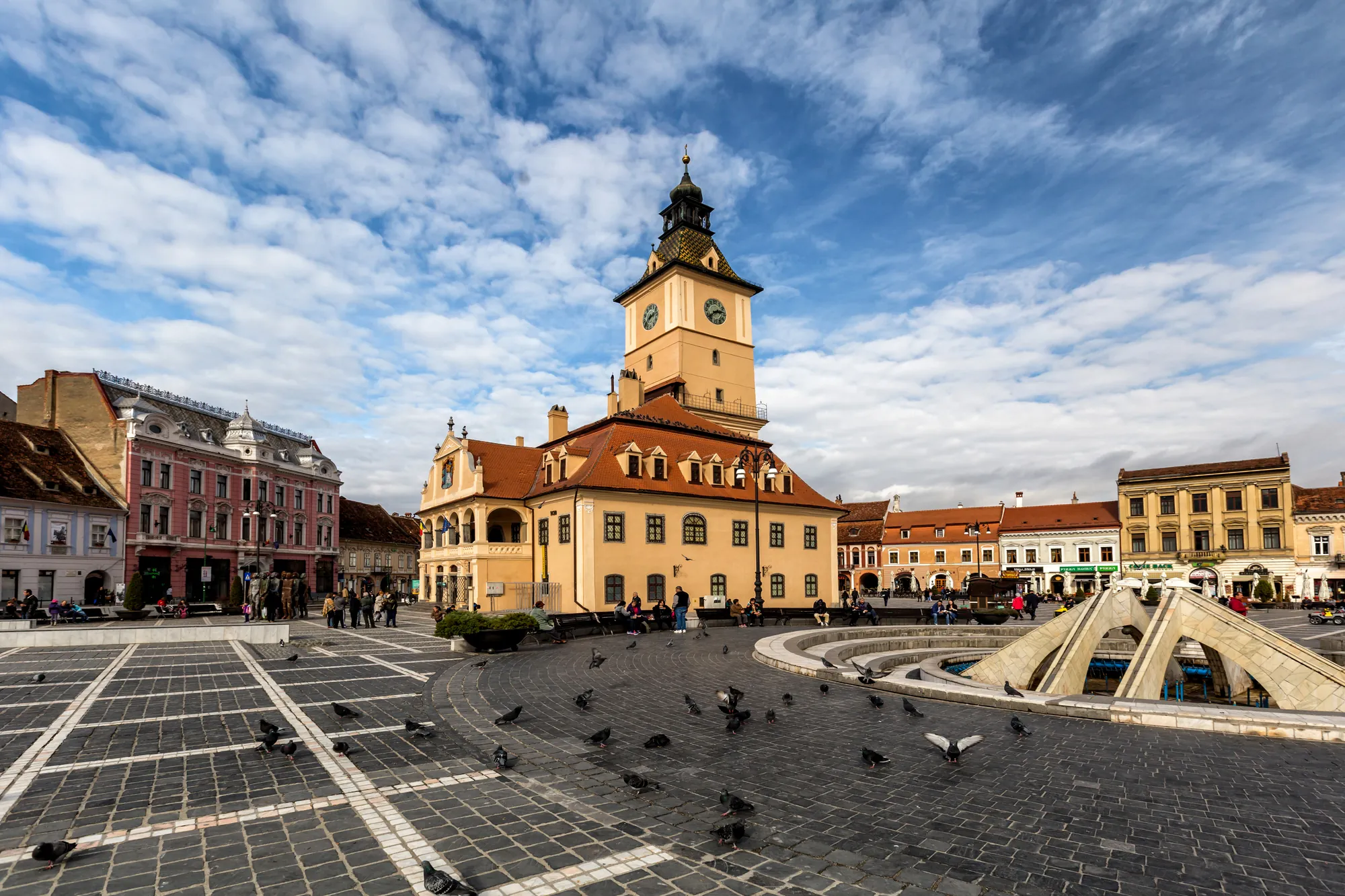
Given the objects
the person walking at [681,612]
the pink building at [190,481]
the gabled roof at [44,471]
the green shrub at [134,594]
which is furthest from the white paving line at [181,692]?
the gabled roof at [44,471]

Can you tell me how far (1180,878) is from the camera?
5438mm

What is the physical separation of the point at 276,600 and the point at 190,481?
68.4 ft

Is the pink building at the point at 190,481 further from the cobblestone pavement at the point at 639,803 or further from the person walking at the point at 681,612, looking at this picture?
the cobblestone pavement at the point at 639,803

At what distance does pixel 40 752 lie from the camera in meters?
8.97

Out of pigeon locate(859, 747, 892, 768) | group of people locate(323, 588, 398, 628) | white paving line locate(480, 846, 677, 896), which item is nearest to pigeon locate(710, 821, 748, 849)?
white paving line locate(480, 846, 677, 896)

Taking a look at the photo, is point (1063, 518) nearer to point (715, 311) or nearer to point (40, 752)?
point (715, 311)

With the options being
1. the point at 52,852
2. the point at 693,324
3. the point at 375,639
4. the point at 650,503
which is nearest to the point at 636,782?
the point at 52,852

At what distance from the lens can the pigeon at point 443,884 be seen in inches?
201

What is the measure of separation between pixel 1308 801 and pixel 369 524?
79242mm

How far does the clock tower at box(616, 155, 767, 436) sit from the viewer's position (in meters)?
52.5

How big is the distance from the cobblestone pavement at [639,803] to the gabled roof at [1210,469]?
65973mm

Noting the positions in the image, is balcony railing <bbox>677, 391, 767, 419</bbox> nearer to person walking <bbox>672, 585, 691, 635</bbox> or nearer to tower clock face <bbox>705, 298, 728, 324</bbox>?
tower clock face <bbox>705, 298, 728, 324</bbox>

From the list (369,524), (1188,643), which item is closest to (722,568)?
(1188,643)

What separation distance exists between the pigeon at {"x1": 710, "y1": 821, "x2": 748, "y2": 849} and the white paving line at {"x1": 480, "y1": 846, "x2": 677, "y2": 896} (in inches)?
17.5
